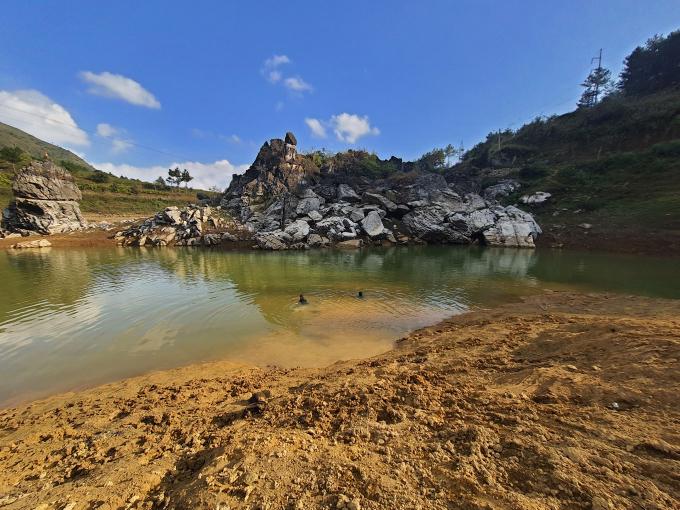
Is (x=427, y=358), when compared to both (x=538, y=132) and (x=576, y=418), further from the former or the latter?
(x=538, y=132)

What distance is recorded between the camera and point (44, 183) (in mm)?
36656

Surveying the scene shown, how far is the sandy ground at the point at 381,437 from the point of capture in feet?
6.75

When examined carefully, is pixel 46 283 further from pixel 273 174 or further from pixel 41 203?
pixel 273 174

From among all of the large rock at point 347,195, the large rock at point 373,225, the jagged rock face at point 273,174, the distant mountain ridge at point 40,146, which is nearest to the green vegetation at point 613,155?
the large rock at point 373,225

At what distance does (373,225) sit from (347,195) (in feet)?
34.0

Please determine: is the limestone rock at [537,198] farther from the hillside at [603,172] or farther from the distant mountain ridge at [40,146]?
the distant mountain ridge at [40,146]

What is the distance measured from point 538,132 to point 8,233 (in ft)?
319

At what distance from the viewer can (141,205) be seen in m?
58.5

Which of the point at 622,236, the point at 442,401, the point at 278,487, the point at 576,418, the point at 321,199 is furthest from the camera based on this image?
the point at 321,199

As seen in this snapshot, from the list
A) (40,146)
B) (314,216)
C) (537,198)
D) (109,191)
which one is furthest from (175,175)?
(40,146)

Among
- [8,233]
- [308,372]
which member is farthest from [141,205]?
[308,372]

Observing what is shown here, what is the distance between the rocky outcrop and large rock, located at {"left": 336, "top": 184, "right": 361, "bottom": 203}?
40.8 meters

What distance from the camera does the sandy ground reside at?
6.75 ft

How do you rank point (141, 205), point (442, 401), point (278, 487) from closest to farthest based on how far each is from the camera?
point (278, 487) → point (442, 401) → point (141, 205)
